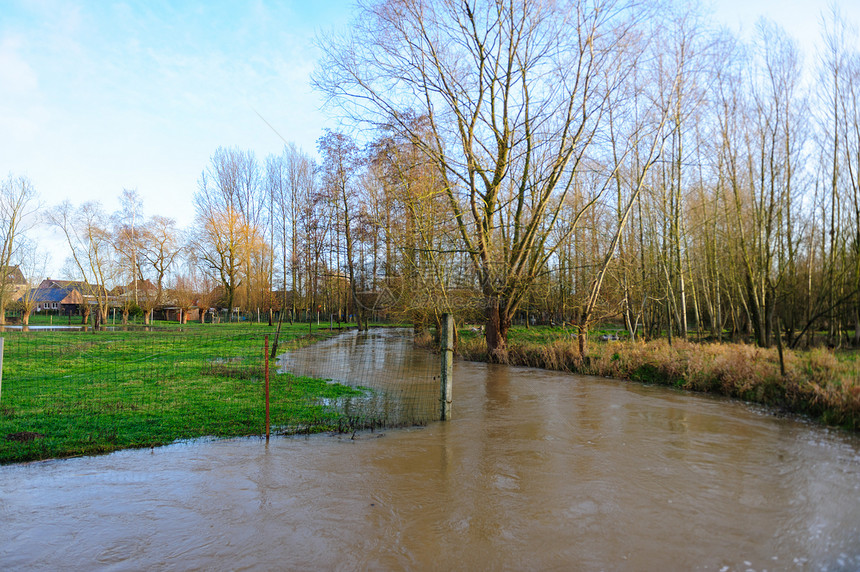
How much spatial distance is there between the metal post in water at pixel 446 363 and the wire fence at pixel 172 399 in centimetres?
37

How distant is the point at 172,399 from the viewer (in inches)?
340

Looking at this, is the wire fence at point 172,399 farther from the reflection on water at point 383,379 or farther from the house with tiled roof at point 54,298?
the house with tiled roof at point 54,298

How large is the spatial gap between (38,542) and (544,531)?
4002mm

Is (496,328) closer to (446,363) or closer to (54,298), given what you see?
(446,363)

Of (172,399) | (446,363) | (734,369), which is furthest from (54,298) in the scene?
(734,369)

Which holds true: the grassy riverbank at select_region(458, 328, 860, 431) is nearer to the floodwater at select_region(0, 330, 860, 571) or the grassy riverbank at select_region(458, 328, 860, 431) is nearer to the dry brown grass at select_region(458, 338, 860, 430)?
the dry brown grass at select_region(458, 338, 860, 430)

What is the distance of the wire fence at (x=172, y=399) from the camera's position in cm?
646

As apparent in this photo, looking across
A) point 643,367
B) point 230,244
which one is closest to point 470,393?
point 643,367

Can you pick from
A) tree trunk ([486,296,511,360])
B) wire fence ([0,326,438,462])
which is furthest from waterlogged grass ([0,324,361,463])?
tree trunk ([486,296,511,360])

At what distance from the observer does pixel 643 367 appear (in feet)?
43.5

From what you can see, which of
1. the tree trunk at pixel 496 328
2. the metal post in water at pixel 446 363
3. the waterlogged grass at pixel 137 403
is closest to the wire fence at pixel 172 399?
the waterlogged grass at pixel 137 403

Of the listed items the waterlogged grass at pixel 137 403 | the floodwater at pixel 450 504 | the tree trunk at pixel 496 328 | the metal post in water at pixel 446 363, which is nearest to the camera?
the floodwater at pixel 450 504

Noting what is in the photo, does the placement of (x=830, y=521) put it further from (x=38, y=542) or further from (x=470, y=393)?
(x=470, y=393)

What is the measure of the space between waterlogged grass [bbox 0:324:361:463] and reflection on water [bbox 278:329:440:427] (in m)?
0.62
